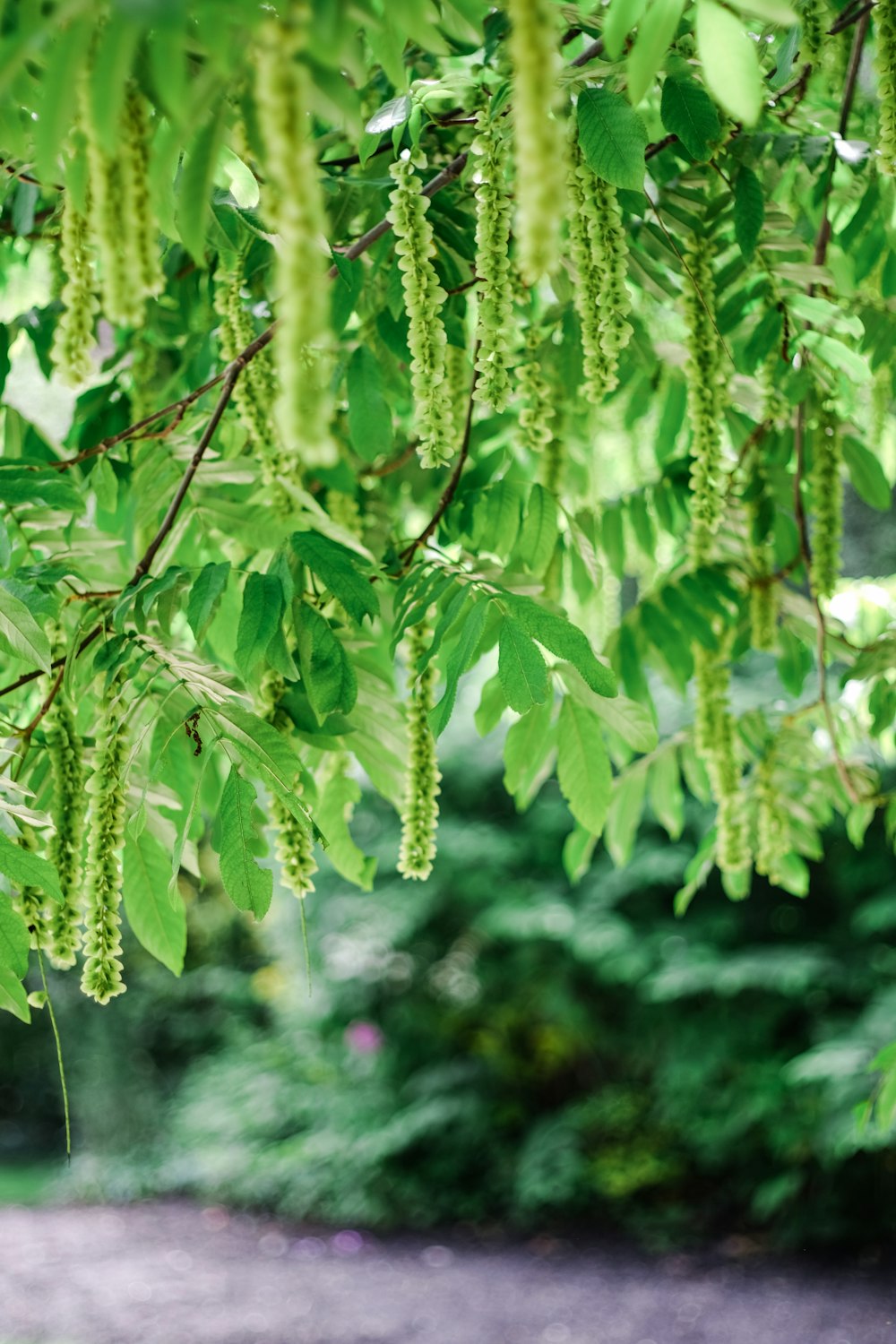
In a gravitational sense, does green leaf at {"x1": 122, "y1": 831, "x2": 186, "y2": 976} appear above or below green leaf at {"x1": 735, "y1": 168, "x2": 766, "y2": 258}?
below

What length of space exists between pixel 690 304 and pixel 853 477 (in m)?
0.91

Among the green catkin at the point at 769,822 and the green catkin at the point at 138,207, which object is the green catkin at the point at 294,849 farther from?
the green catkin at the point at 769,822

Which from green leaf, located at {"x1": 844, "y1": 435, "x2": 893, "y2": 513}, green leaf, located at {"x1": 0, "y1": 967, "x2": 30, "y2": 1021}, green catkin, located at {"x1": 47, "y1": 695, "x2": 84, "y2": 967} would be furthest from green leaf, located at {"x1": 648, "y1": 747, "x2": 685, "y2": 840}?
green leaf, located at {"x1": 0, "y1": 967, "x2": 30, "y2": 1021}

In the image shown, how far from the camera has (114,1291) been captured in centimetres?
713

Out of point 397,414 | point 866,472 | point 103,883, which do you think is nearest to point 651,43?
point 103,883

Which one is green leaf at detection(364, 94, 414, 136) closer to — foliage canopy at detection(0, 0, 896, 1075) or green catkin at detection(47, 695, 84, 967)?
foliage canopy at detection(0, 0, 896, 1075)

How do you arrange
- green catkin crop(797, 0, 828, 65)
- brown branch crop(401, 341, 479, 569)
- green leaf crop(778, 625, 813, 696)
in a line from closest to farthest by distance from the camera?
green catkin crop(797, 0, 828, 65) → brown branch crop(401, 341, 479, 569) → green leaf crop(778, 625, 813, 696)

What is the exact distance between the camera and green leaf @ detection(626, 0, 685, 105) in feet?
3.43

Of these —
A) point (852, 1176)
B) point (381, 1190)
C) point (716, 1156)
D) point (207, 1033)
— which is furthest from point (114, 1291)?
point (852, 1176)

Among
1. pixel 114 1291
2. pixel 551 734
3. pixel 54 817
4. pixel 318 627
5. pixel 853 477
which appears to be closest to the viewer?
pixel 54 817

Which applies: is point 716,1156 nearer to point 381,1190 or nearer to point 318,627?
point 381,1190

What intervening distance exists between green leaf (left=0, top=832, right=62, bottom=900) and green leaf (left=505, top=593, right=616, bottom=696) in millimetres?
711

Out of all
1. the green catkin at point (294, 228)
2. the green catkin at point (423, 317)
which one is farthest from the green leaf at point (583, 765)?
the green catkin at point (294, 228)

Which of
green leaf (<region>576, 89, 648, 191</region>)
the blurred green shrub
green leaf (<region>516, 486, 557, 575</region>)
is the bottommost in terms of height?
the blurred green shrub
